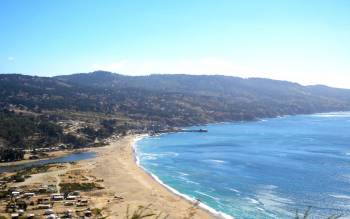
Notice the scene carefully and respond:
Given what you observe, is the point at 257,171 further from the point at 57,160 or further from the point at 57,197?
the point at 57,160

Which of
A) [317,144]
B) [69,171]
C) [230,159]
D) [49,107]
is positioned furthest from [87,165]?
[49,107]

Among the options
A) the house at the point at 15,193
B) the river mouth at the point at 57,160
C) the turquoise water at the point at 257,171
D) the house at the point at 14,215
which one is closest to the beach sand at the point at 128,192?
the turquoise water at the point at 257,171

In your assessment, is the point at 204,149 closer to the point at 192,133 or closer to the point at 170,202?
the point at 192,133

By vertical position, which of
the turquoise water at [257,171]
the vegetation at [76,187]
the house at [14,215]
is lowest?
the house at [14,215]

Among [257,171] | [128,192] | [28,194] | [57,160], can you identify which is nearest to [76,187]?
[28,194]

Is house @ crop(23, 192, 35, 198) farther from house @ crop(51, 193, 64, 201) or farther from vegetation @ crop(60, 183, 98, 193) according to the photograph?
vegetation @ crop(60, 183, 98, 193)

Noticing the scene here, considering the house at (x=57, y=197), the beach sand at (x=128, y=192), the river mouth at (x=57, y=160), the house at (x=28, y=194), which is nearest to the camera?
the beach sand at (x=128, y=192)

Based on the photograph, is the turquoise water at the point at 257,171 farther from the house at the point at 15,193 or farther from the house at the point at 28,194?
the house at the point at 15,193
